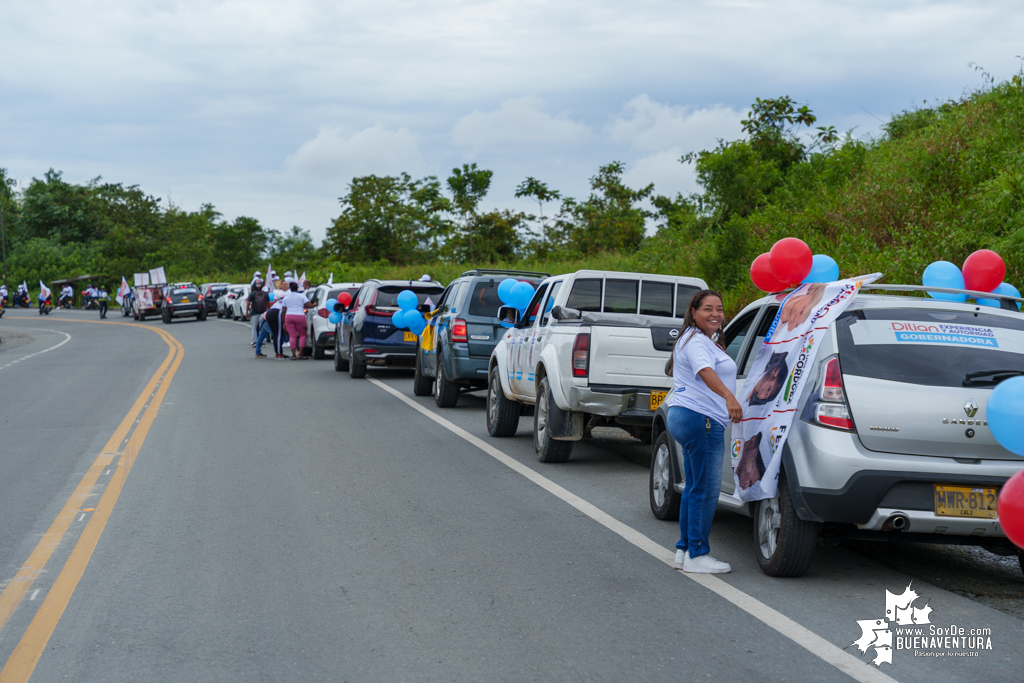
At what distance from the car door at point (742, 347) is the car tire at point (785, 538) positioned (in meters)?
0.50

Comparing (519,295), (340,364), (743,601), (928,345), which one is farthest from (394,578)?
(340,364)

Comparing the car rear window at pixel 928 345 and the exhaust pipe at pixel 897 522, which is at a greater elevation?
the car rear window at pixel 928 345

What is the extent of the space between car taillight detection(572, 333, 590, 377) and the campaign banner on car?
2.79 m

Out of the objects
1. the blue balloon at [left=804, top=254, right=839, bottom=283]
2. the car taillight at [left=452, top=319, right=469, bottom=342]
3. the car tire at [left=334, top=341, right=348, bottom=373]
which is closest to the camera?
the blue balloon at [left=804, top=254, right=839, bottom=283]

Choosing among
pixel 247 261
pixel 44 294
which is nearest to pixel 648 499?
pixel 44 294

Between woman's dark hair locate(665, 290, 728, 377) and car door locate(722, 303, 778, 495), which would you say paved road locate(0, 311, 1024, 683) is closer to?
car door locate(722, 303, 778, 495)

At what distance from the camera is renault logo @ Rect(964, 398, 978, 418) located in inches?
202

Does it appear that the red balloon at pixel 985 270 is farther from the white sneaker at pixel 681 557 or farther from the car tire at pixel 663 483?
the white sneaker at pixel 681 557

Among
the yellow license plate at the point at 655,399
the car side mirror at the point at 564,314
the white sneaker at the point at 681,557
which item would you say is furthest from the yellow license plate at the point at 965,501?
the car side mirror at the point at 564,314

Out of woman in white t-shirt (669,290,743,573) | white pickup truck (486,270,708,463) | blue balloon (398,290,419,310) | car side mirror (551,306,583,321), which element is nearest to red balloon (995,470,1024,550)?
woman in white t-shirt (669,290,743,573)

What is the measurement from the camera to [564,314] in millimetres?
9555

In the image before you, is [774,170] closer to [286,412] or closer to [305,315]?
[305,315]

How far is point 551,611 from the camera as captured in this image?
16.5ft

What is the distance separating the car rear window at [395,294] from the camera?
1792 centimetres
